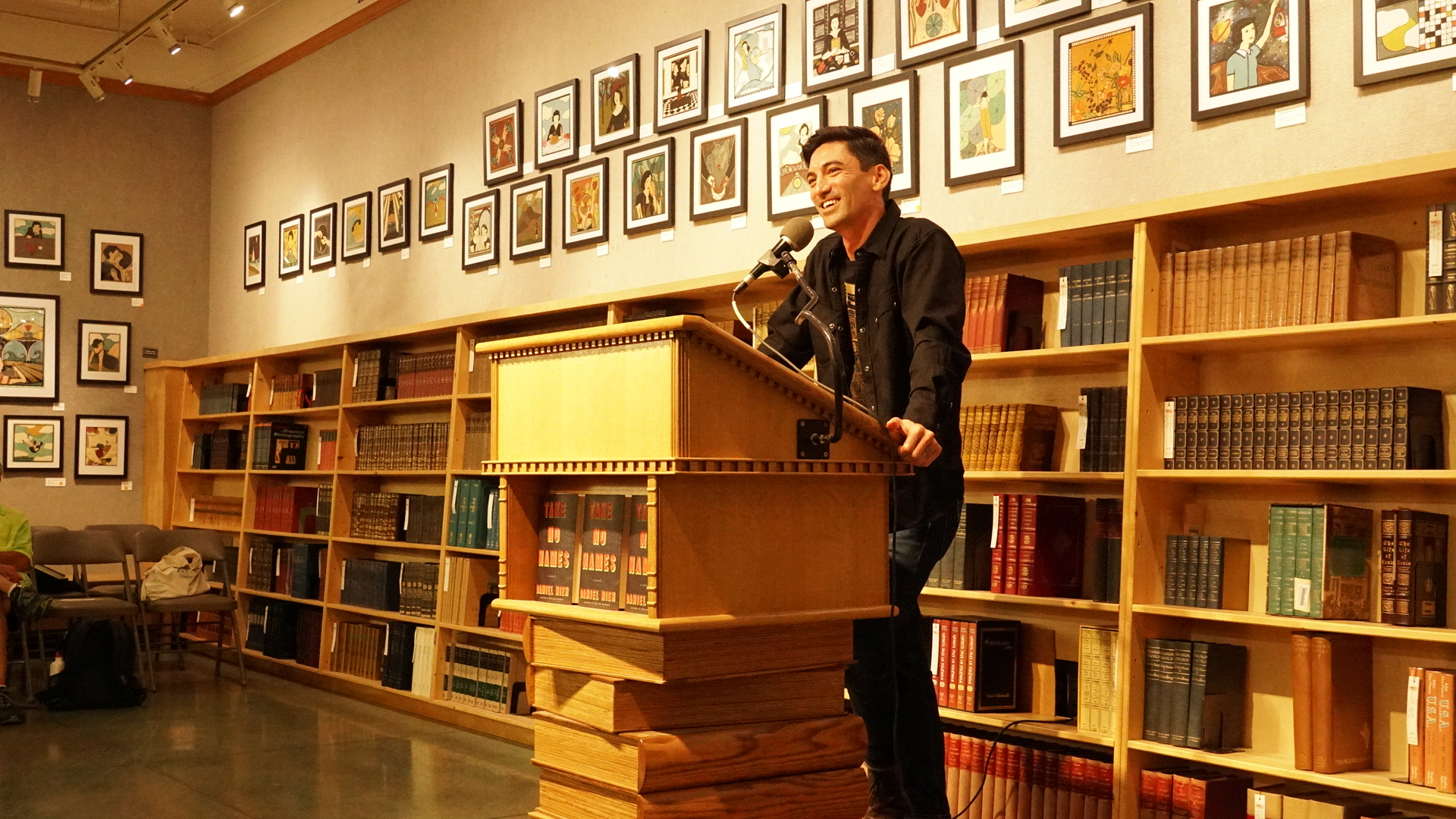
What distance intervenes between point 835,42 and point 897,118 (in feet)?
1.59

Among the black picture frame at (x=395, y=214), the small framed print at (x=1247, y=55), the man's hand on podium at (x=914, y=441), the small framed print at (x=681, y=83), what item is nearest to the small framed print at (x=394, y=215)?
the black picture frame at (x=395, y=214)

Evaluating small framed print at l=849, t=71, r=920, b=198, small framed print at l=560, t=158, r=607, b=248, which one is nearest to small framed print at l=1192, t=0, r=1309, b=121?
small framed print at l=849, t=71, r=920, b=198

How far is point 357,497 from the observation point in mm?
7621

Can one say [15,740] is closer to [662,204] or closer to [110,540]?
[110,540]

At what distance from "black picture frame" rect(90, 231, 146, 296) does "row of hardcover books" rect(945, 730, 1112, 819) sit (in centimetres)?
813

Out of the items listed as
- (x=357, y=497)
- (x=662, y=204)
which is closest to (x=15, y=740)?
(x=357, y=497)

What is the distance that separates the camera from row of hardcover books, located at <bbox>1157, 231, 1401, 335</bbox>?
3.43 metres

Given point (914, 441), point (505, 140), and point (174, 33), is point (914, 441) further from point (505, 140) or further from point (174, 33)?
point (174, 33)

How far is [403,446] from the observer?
7.21 m

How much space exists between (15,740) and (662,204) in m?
3.75

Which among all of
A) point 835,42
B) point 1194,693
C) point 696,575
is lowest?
point 1194,693

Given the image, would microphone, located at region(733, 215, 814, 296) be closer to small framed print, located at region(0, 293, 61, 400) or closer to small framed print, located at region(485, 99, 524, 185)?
small framed print, located at region(485, 99, 524, 185)

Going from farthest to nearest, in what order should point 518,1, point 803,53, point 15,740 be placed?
point 518,1 → point 15,740 → point 803,53

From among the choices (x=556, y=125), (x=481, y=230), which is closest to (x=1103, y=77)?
(x=556, y=125)
